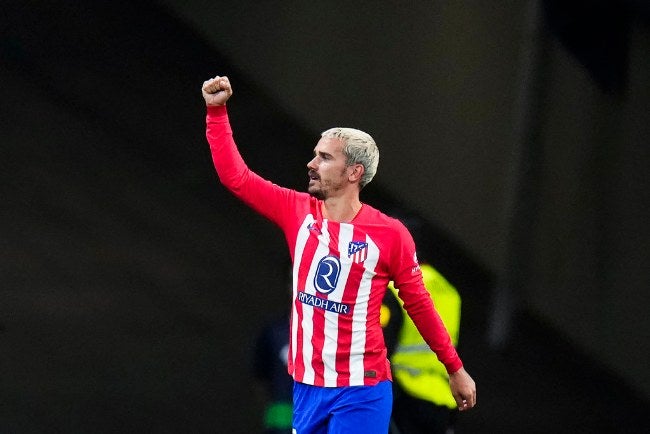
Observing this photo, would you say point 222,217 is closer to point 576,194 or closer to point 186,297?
point 186,297

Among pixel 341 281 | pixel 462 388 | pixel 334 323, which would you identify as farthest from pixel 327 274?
pixel 462 388

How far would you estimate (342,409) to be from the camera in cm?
454

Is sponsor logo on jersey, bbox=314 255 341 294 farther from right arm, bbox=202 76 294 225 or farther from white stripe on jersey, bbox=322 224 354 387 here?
right arm, bbox=202 76 294 225

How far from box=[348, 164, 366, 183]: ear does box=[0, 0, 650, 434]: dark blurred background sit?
3.73 feet

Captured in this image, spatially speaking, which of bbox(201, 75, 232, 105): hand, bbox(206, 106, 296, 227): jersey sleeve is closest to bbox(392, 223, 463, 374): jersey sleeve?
bbox(206, 106, 296, 227): jersey sleeve

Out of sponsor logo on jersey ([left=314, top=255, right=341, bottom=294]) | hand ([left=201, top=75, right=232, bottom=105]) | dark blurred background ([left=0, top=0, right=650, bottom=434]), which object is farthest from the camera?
dark blurred background ([left=0, top=0, right=650, bottom=434])

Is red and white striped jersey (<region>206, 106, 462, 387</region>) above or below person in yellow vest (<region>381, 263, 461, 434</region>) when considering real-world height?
above

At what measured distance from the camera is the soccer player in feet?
14.8

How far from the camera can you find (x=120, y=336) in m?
5.57

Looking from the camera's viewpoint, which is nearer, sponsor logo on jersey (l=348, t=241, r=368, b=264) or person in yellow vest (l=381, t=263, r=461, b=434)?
sponsor logo on jersey (l=348, t=241, r=368, b=264)

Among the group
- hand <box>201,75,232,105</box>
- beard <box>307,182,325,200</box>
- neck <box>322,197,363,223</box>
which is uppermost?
hand <box>201,75,232,105</box>

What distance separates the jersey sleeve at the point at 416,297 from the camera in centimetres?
454

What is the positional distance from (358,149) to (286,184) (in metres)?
1.17

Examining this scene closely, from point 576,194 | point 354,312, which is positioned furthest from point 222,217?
point 576,194
